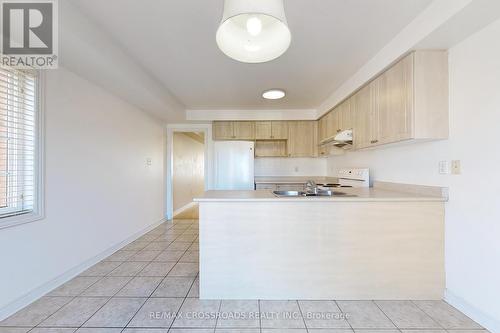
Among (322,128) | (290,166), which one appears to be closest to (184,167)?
(290,166)

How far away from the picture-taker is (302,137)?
479cm

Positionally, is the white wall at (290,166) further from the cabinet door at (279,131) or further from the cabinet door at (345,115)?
the cabinet door at (345,115)

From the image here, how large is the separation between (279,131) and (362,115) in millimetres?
2073

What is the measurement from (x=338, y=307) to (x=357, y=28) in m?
2.42

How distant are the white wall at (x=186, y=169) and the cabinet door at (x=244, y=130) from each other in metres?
1.78

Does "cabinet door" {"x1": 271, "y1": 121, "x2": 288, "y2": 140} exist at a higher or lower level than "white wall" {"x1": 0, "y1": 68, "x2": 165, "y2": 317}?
higher

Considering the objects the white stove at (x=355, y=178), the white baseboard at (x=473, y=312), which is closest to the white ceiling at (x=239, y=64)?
the white stove at (x=355, y=178)

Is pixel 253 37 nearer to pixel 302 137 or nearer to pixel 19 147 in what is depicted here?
pixel 19 147

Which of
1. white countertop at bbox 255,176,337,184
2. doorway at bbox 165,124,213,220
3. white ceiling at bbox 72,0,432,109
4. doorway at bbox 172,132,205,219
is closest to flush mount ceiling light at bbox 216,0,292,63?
white ceiling at bbox 72,0,432,109

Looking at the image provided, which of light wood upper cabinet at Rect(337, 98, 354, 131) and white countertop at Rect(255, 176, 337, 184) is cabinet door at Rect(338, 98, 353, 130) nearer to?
light wood upper cabinet at Rect(337, 98, 354, 131)

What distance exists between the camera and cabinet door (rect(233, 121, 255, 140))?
15.6 ft

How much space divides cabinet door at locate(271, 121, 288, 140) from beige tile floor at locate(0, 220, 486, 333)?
319 centimetres

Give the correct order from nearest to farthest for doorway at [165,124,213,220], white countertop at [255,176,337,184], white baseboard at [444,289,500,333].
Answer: white baseboard at [444,289,500,333] → white countertop at [255,176,337,184] → doorway at [165,124,213,220]

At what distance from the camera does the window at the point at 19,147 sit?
71.1 inches
